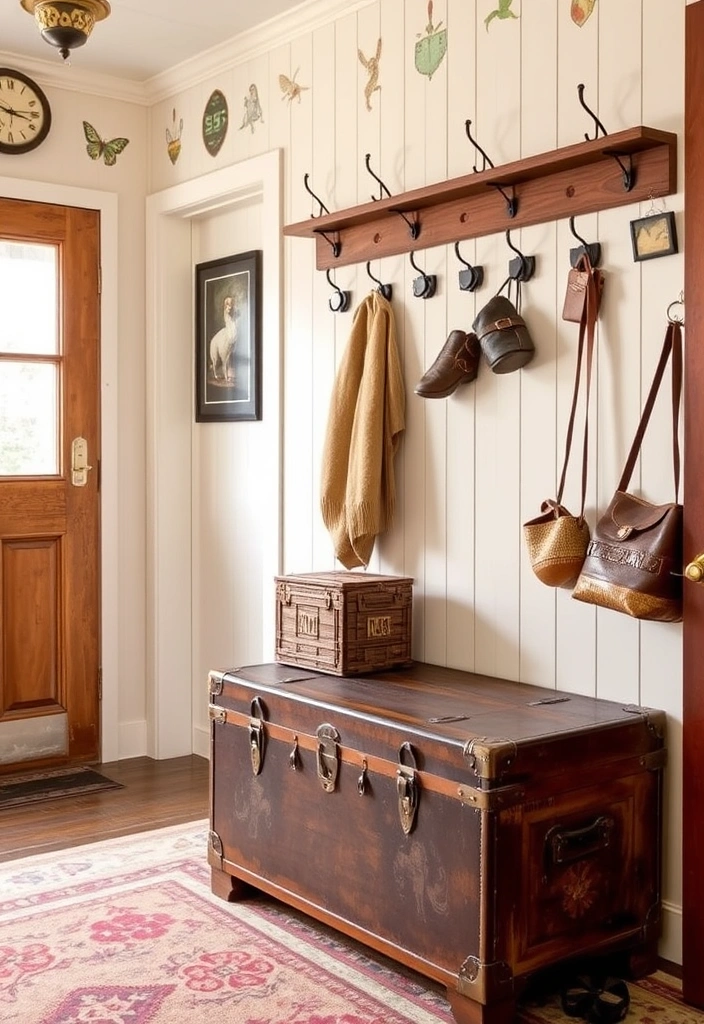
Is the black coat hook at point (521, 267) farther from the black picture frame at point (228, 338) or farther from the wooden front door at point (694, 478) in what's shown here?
the black picture frame at point (228, 338)

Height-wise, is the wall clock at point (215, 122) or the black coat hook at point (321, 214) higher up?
the wall clock at point (215, 122)

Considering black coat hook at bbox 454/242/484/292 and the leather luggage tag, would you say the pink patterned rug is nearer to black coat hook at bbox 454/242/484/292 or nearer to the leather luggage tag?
the leather luggage tag

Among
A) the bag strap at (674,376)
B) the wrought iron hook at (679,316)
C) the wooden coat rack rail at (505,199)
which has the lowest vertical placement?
the bag strap at (674,376)

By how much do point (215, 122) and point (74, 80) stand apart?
58 centimetres

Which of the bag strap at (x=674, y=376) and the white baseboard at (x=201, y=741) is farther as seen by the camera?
the white baseboard at (x=201, y=741)

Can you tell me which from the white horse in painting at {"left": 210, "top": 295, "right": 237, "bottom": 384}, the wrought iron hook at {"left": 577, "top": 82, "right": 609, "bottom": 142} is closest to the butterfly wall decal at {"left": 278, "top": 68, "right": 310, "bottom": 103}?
the white horse in painting at {"left": 210, "top": 295, "right": 237, "bottom": 384}

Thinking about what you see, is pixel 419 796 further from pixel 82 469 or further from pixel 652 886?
pixel 82 469

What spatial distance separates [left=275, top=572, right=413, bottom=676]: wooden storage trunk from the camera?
297 cm

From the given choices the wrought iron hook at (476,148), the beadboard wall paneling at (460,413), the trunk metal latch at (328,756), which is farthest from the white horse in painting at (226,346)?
the trunk metal latch at (328,756)

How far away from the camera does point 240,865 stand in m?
2.96

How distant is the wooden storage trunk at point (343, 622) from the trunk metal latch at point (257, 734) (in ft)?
0.71

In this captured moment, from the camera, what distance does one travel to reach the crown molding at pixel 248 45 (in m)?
3.49

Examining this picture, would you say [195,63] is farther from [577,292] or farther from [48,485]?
[577,292]

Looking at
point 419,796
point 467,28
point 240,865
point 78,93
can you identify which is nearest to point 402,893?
point 419,796
